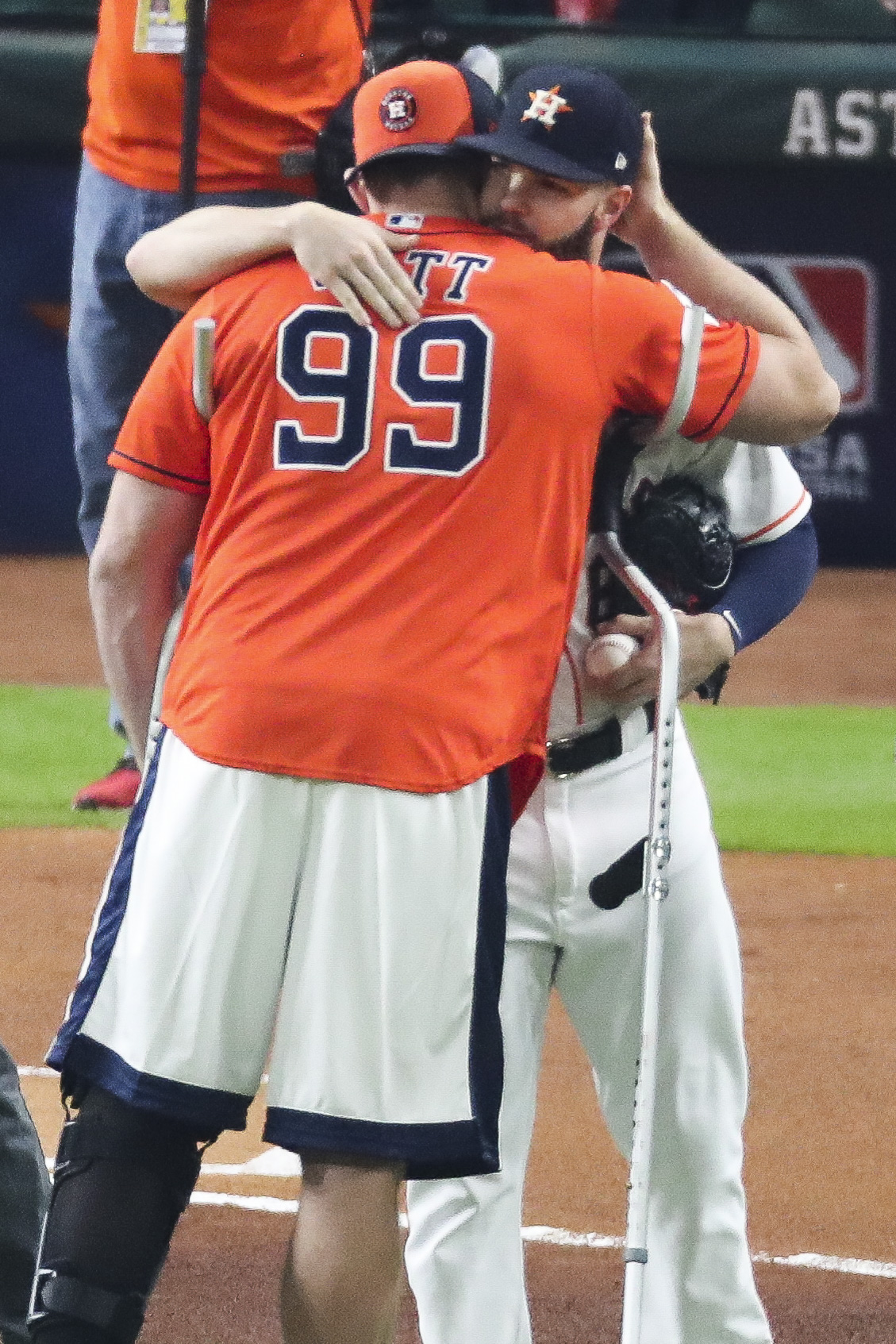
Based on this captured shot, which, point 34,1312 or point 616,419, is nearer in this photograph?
point 34,1312

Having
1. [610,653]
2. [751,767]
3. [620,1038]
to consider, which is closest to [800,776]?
[751,767]

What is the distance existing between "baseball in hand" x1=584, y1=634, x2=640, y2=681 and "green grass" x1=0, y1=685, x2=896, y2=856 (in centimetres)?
390

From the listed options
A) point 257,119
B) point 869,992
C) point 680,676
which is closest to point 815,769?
point 869,992

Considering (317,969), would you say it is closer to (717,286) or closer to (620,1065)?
(620,1065)

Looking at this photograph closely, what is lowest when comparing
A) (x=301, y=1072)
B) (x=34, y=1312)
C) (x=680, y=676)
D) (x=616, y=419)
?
(x=34, y=1312)

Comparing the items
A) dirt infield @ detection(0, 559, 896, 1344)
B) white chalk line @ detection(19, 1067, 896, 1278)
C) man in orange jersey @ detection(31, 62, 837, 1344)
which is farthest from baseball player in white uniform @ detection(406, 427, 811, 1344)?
white chalk line @ detection(19, 1067, 896, 1278)

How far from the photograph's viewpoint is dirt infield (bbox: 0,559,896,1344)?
364 centimetres

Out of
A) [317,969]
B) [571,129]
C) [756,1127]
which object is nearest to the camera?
[317,969]

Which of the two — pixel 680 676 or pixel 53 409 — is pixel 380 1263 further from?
pixel 53 409

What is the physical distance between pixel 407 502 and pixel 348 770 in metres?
0.32

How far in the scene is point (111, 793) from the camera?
676 centimetres

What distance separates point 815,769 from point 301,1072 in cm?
546

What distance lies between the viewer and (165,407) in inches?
103

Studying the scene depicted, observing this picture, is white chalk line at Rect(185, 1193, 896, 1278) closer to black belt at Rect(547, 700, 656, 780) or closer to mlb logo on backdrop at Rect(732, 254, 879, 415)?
black belt at Rect(547, 700, 656, 780)
